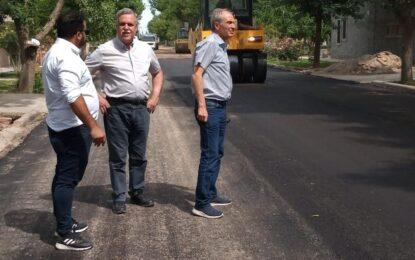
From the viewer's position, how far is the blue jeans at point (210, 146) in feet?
16.9

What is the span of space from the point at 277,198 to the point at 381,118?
254 inches

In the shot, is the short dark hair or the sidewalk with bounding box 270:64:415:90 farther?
the sidewalk with bounding box 270:64:415:90

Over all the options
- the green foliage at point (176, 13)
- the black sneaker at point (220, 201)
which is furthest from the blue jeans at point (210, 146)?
the green foliage at point (176, 13)

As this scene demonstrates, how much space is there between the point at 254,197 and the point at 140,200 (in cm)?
116

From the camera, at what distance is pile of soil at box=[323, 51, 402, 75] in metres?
25.1

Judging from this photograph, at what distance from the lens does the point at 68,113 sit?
172 inches

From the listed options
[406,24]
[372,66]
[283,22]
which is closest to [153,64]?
[406,24]

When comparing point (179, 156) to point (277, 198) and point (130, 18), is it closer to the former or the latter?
point (277, 198)

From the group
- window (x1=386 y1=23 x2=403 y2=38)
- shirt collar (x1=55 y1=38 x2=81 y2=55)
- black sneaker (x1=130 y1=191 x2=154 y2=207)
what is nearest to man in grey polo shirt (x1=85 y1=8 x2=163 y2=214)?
black sneaker (x1=130 y1=191 x2=154 y2=207)

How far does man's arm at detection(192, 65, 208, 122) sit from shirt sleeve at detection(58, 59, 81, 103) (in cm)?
118

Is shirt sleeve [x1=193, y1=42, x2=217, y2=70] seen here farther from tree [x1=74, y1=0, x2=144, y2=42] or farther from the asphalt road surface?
tree [x1=74, y1=0, x2=144, y2=42]

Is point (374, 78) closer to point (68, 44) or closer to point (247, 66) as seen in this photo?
point (247, 66)

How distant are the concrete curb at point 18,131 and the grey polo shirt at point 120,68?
3.58 meters

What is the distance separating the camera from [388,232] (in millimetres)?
4793
